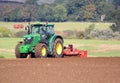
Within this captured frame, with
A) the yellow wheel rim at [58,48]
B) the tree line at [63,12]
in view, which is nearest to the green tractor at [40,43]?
the yellow wheel rim at [58,48]

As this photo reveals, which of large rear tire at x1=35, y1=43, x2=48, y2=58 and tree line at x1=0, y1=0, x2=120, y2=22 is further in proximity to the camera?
tree line at x1=0, y1=0, x2=120, y2=22

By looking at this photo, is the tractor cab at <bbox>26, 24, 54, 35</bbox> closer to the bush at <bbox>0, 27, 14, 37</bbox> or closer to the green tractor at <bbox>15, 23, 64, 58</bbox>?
the green tractor at <bbox>15, 23, 64, 58</bbox>

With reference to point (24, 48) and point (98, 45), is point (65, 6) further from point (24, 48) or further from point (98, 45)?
point (24, 48)

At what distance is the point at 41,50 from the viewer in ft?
74.4

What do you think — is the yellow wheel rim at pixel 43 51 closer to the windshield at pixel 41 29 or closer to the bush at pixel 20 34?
the windshield at pixel 41 29

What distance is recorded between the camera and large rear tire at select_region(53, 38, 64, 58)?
77.8ft

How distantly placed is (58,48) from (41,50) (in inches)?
71.7

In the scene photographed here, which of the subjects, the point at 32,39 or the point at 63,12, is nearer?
the point at 32,39

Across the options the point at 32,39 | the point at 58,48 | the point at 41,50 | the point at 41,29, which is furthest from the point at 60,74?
the point at 58,48

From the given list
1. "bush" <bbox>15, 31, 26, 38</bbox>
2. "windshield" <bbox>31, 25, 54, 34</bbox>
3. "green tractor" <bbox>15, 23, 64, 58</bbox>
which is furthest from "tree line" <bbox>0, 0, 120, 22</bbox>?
"windshield" <bbox>31, 25, 54, 34</bbox>

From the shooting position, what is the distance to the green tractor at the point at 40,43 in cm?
2294

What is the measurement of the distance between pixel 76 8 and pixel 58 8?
676 cm

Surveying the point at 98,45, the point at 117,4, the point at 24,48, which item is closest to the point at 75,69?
the point at 24,48

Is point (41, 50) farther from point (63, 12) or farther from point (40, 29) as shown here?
point (63, 12)
